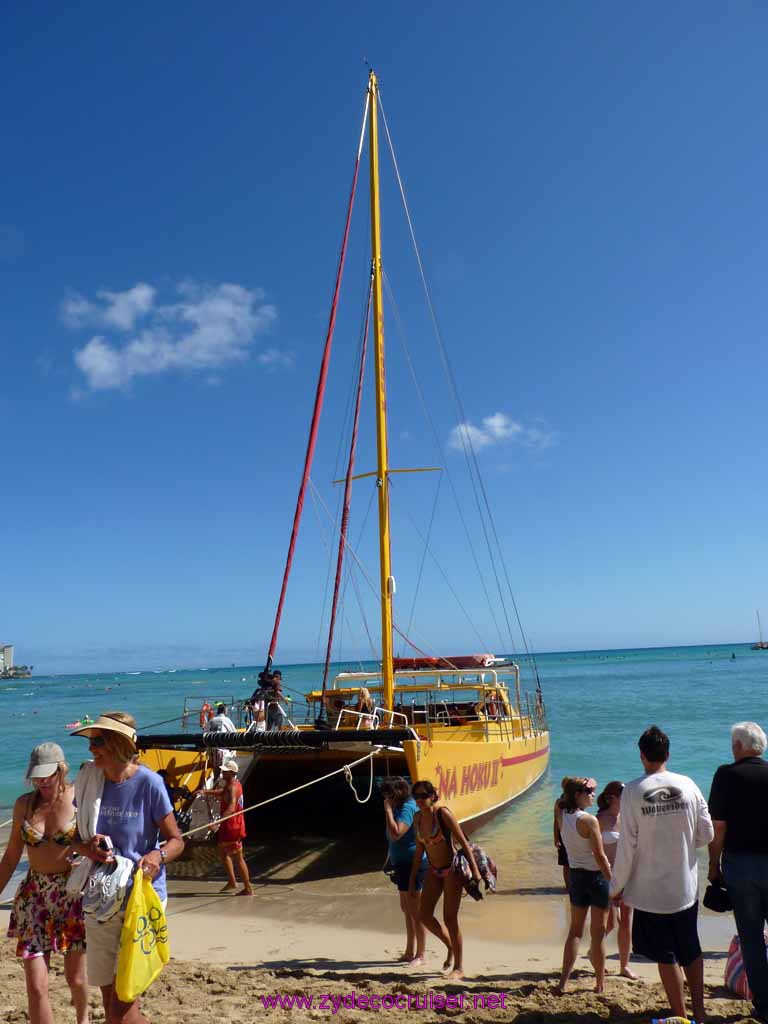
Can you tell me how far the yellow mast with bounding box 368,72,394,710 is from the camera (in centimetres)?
1188

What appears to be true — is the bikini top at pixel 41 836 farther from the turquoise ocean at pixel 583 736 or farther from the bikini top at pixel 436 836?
the turquoise ocean at pixel 583 736

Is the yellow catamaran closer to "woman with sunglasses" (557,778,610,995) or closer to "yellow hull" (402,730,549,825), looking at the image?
"yellow hull" (402,730,549,825)

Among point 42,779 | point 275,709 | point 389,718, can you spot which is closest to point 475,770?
point 389,718

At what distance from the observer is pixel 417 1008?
16.3 ft

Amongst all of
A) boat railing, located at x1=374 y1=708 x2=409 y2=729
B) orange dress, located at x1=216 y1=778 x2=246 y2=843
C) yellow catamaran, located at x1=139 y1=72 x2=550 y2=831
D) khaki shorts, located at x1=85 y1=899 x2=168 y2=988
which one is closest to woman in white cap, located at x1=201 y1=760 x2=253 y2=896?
orange dress, located at x1=216 y1=778 x2=246 y2=843

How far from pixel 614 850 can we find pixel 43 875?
413 centimetres

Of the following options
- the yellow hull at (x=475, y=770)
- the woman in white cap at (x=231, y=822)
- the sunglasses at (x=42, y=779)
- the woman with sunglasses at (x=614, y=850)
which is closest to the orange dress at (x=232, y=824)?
the woman in white cap at (x=231, y=822)

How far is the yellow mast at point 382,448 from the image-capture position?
11.9 metres

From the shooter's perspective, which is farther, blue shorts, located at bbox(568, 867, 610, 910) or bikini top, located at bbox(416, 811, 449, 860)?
bikini top, located at bbox(416, 811, 449, 860)

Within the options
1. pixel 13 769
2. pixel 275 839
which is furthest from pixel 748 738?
pixel 13 769

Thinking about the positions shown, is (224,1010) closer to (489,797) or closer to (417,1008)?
(417,1008)

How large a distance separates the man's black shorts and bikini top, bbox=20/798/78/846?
120 inches

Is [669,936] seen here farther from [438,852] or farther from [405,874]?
[405,874]

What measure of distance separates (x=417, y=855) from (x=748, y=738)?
270 cm
